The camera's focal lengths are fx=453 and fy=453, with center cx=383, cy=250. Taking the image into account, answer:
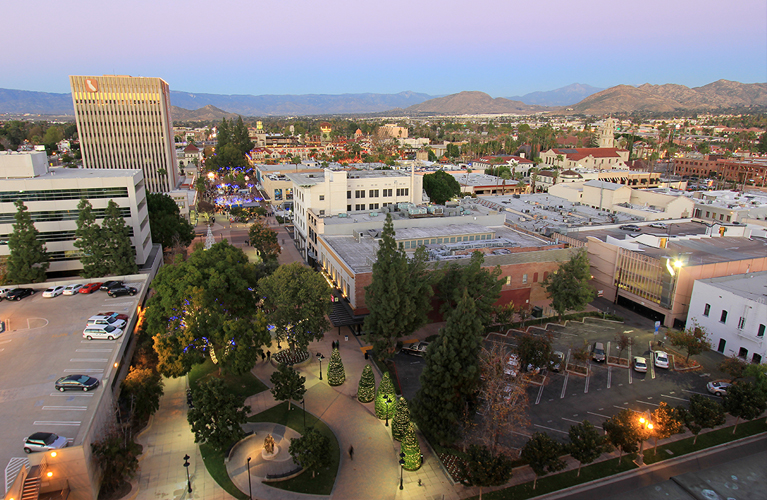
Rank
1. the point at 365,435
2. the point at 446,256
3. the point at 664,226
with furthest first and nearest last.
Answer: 1. the point at 664,226
2. the point at 446,256
3. the point at 365,435

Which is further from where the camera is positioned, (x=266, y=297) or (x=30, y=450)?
(x=266, y=297)

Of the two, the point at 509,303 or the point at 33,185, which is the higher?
the point at 33,185

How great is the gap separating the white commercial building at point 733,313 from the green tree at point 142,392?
142 feet

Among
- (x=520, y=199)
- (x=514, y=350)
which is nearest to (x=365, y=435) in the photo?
(x=514, y=350)

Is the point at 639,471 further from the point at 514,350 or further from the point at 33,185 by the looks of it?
the point at 33,185

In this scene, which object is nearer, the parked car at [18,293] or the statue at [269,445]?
the statue at [269,445]

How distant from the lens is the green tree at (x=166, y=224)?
5947 cm

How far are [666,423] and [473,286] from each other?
16356 mm

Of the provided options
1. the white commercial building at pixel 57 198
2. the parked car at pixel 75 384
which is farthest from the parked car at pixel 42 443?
the white commercial building at pixel 57 198

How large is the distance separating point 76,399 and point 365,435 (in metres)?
16.6

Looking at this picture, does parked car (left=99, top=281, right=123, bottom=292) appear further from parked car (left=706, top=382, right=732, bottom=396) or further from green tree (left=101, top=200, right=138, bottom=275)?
parked car (left=706, top=382, right=732, bottom=396)

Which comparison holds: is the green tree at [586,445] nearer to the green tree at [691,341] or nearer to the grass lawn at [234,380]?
the green tree at [691,341]

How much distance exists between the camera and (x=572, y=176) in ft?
348

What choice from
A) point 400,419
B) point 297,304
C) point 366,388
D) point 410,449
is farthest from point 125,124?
point 410,449
